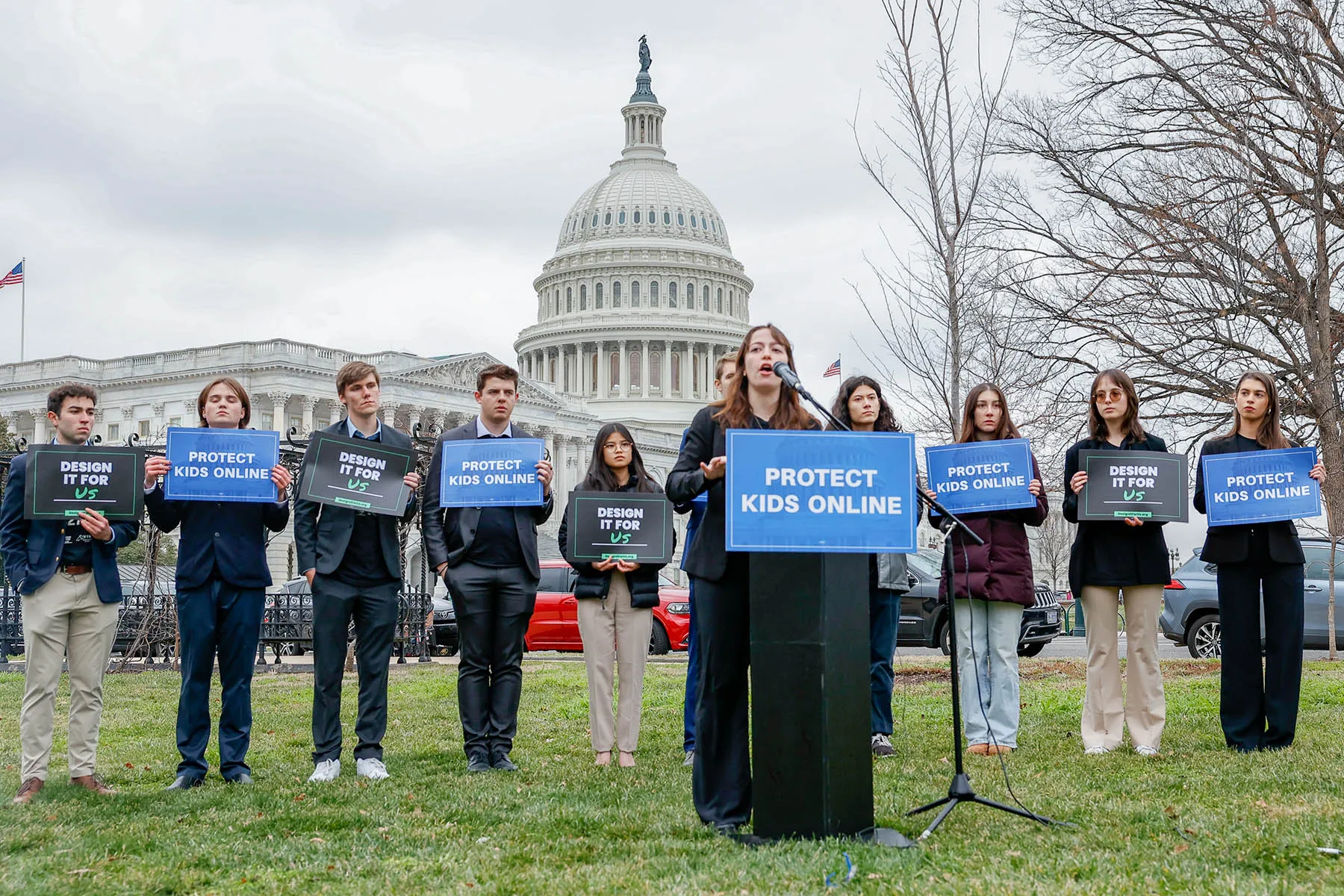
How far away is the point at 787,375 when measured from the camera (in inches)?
213

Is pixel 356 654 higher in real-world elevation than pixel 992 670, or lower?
higher

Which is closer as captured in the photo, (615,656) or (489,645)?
(489,645)

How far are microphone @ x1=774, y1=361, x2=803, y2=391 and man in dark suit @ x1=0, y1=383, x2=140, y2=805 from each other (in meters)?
3.85

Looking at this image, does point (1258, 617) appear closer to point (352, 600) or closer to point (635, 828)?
point (635, 828)

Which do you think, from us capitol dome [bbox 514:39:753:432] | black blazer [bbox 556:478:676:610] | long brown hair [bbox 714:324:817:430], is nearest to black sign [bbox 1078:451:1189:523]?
black blazer [bbox 556:478:676:610]

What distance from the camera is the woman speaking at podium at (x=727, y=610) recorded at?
18.7ft

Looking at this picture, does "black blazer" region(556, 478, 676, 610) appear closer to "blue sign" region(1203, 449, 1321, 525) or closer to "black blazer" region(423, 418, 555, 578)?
"black blazer" region(423, 418, 555, 578)

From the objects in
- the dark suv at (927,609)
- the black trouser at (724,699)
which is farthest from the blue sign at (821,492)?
the dark suv at (927,609)

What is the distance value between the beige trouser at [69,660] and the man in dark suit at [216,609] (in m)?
0.45

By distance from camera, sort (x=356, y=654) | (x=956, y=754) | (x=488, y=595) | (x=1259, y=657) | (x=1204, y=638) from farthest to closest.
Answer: (x=1204, y=638) → (x=1259, y=657) → (x=488, y=595) → (x=356, y=654) → (x=956, y=754)

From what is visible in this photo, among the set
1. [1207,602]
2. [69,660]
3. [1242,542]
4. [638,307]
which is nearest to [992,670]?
[1242,542]

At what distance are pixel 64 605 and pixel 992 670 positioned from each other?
5.38 meters

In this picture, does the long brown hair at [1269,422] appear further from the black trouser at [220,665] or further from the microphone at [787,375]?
the black trouser at [220,665]

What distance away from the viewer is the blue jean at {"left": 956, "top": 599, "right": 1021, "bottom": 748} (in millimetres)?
8219
